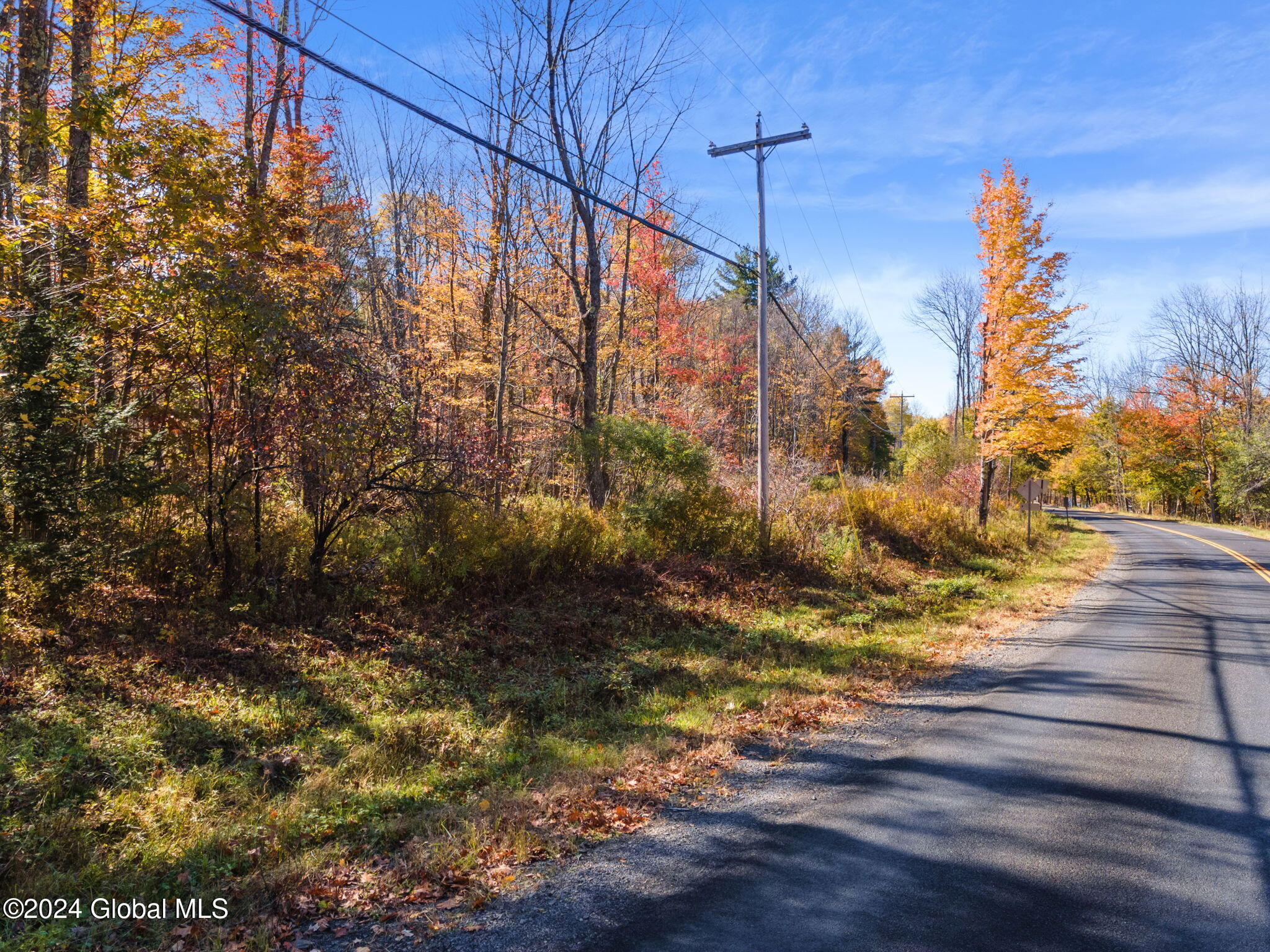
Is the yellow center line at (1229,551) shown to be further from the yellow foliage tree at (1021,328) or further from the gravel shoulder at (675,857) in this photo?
the gravel shoulder at (675,857)

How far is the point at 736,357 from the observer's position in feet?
138

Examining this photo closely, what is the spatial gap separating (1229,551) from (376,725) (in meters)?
27.9

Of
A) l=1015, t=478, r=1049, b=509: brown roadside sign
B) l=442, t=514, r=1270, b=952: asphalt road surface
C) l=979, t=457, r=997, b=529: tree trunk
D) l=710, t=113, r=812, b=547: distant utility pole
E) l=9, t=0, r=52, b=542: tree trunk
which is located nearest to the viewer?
l=442, t=514, r=1270, b=952: asphalt road surface

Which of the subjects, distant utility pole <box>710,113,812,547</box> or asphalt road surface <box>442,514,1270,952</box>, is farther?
distant utility pole <box>710,113,812,547</box>

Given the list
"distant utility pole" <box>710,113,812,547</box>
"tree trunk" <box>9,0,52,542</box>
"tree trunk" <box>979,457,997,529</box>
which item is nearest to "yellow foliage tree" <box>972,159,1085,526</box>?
"tree trunk" <box>979,457,997,529</box>

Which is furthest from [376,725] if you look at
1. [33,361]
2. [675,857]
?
[33,361]

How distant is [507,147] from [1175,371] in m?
52.6

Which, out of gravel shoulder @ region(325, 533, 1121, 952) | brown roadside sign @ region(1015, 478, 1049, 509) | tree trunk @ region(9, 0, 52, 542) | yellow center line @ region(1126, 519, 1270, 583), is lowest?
gravel shoulder @ region(325, 533, 1121, 952)

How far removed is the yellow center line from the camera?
17.5 metres

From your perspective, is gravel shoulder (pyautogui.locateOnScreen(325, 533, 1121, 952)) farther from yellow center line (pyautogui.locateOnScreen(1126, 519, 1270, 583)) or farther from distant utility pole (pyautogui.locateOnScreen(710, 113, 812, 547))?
yellow center line (pyautogui.locateOnScreen(1126, 519, 1270, 583))

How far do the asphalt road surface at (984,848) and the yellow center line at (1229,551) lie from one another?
→ 43.9ft

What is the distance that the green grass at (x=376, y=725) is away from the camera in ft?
13.9

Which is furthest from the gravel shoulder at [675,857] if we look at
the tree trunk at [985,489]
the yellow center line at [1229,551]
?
the tree trunk at [985,489]

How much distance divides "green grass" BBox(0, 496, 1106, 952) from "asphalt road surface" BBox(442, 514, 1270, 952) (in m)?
0.74
